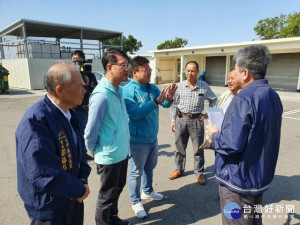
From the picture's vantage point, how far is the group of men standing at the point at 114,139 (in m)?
1.30

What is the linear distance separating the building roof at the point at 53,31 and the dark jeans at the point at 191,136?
55.0 feet

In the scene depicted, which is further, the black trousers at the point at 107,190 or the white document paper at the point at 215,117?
the black trousers at the point at 107,190

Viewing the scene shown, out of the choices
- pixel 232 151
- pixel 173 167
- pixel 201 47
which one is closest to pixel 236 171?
pixel 232 151

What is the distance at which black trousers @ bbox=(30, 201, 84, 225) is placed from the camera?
1420 mm

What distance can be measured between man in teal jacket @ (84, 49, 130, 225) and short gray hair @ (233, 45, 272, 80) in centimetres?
113

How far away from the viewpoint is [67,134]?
147 centimetres

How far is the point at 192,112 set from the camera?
133 inches

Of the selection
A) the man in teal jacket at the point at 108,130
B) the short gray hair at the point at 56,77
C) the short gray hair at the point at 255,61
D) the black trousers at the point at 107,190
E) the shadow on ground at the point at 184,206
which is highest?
the short gray hair at the point at 255,61

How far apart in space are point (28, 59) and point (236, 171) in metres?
18.4

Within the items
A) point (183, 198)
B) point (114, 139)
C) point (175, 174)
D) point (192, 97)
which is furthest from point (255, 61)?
point (175, 174)

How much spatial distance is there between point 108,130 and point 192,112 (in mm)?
1670

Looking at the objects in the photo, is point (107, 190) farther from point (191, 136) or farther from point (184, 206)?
point (191, 136)

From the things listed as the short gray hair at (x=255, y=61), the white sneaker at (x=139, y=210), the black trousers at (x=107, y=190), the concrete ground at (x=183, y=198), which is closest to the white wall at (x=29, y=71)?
the concrete ground at (x=183, y=198)

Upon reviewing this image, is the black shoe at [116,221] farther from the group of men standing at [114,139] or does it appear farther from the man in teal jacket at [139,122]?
the man in teal jacket at [139,122]
